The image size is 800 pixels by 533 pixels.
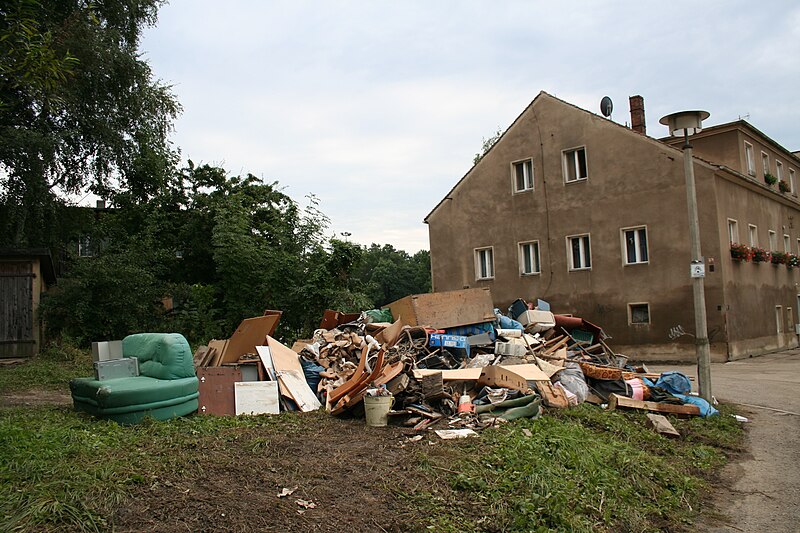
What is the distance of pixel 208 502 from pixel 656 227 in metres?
19.5

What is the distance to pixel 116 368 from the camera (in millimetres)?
8938

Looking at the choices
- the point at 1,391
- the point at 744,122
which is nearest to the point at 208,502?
the point at 1,391

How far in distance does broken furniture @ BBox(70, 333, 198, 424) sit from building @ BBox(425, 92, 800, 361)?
16654 millimetres

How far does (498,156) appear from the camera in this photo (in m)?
25.4

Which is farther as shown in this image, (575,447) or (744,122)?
(744,122)

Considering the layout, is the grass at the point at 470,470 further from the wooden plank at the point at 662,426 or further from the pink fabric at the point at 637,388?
the pink fabric at the point at 637,388

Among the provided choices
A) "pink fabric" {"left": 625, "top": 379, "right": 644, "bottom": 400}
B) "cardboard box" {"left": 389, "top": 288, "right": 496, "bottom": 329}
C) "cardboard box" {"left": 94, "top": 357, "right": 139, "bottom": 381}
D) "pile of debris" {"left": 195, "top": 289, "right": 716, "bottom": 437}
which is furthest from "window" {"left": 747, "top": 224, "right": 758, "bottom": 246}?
"cardboard box" {"left": 94, "top": 357, "right": 139, "bottom": 381}

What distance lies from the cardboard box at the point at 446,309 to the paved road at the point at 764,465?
479 cm

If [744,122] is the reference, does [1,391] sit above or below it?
below

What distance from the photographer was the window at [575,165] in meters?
23.1

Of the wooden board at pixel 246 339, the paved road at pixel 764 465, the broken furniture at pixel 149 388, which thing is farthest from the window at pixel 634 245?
the broken furniture at pixel 149 388

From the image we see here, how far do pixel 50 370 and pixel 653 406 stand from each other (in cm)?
1276

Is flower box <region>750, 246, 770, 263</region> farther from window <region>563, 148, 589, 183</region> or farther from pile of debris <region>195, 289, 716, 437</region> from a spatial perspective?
pile of debris <region>195, 289, 716, 437</region>

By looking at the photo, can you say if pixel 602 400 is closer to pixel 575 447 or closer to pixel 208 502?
pixel 575 447
